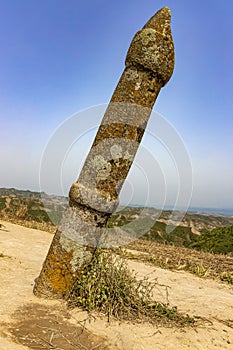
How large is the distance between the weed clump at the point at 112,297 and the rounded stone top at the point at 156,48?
2796 mm

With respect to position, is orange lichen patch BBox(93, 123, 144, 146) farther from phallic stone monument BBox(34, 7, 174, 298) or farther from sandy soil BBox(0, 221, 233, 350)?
sandy soil BBox(0, 221, 233, 350)

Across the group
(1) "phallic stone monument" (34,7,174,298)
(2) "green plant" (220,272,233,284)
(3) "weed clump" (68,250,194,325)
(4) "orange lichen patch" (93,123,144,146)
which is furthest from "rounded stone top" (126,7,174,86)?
(2) "green plant" (220,272,233,284)

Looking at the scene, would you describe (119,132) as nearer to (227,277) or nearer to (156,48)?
(156,48)

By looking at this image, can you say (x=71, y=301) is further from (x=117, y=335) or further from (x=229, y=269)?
(x=229, y=269)

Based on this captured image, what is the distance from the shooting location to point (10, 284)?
498 centimetres

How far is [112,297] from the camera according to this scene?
438 centimetres

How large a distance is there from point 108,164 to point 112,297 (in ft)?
5.89

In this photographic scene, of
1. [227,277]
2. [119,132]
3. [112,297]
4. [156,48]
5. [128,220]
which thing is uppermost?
[156,48]

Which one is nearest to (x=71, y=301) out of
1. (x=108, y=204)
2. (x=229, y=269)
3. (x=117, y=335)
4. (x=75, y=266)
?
(x=75, y=266)

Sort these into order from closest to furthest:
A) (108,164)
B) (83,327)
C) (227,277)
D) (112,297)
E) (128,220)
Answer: (83,327) < (112,297) < (108,164) < (227,277) < (128,220)

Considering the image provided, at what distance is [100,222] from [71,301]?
111 cm

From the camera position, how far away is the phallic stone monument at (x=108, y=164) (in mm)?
4512

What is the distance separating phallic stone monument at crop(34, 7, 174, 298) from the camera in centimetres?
451

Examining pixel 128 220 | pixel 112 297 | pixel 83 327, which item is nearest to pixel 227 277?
pixel 112 297
